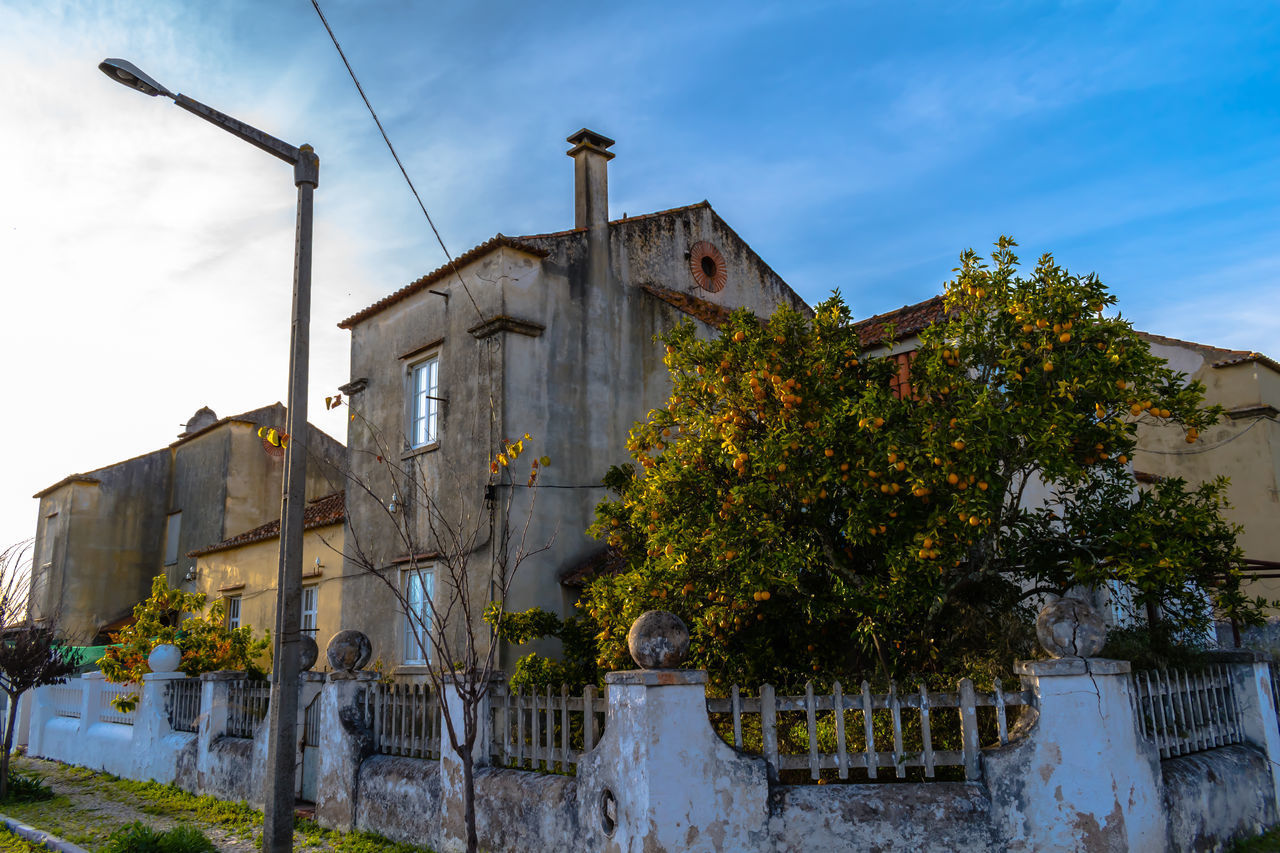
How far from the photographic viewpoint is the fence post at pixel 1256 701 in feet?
29.9

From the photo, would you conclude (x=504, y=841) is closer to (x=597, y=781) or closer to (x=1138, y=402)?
(x=597, y=781)

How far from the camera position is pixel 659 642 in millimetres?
7039

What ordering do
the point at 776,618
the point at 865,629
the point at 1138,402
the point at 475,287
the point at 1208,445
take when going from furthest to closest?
1. the point at 1208,445
2. the point at 475,287
3. the point at 776,618
4. the point at 865,629
5. the point at 1138,402

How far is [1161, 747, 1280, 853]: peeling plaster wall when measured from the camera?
23.9 feet

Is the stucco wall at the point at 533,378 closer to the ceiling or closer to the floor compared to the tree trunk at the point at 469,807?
closer to the ceiling

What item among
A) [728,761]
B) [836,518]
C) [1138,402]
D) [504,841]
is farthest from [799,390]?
[504,841]

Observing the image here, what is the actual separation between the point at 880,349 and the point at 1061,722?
7096 millimetres

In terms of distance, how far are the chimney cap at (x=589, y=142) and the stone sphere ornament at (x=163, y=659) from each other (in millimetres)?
10367

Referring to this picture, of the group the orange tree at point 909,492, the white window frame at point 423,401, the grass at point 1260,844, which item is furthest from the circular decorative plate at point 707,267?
the grass at point 1260,844

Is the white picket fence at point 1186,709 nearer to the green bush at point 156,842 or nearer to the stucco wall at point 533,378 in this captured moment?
the stucco wall at point 533,378

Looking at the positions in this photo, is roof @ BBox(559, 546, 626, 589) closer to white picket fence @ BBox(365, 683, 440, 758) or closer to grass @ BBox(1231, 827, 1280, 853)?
white picket fence @ BBox(365, 683, 440, 758)

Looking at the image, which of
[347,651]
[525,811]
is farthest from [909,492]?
[347,651]

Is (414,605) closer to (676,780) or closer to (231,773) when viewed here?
(231,773)

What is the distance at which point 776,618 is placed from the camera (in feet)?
31.4
